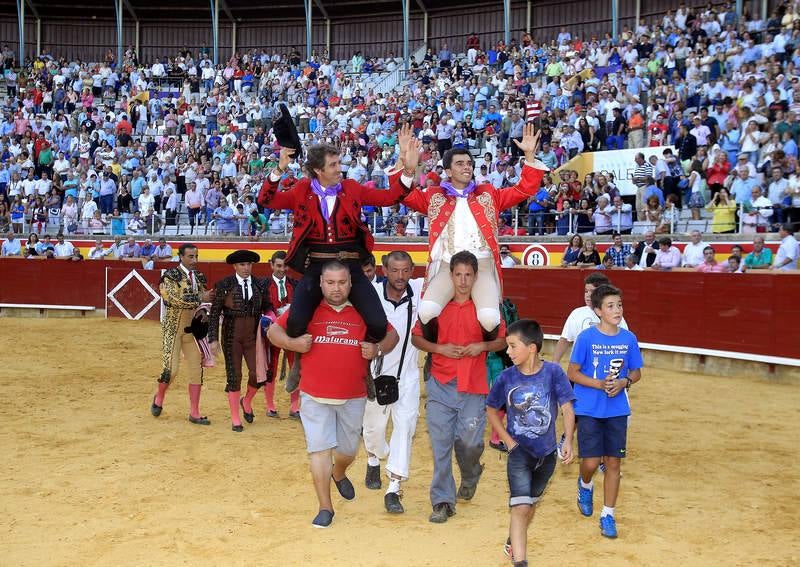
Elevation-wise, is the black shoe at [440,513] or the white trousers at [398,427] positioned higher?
the white trousers at [398,427]

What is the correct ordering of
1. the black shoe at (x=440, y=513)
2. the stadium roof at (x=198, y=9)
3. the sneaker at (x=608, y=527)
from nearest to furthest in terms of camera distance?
the sneaker at (x=608, y=527) < the black shoe at (x=440, y=513) < the stadium roof at (x=198, y=9)

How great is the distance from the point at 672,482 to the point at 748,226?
8.25 metres

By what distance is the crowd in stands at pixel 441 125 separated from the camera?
1498 centimetres

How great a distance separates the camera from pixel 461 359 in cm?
518

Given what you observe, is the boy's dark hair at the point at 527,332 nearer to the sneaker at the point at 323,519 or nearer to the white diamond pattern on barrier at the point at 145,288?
the sneaker at the point at 323,519

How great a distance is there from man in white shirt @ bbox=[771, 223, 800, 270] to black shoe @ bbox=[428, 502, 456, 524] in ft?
27.9

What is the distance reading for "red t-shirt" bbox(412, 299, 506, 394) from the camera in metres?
5.17

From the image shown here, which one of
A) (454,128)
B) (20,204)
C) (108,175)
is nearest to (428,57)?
(454,128)

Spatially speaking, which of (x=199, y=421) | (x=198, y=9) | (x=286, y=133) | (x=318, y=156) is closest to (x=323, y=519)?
(x=318, y=156)

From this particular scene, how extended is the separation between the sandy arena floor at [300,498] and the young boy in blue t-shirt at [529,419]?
0.45m

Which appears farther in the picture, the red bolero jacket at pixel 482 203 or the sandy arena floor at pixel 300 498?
the red bolero jacket at pixel 482 203

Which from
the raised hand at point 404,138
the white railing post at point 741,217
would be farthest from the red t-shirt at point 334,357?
the white railing post at point 741,217

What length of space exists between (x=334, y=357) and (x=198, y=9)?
30.3 m

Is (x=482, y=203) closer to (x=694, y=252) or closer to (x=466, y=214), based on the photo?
(x=466, y=214)
